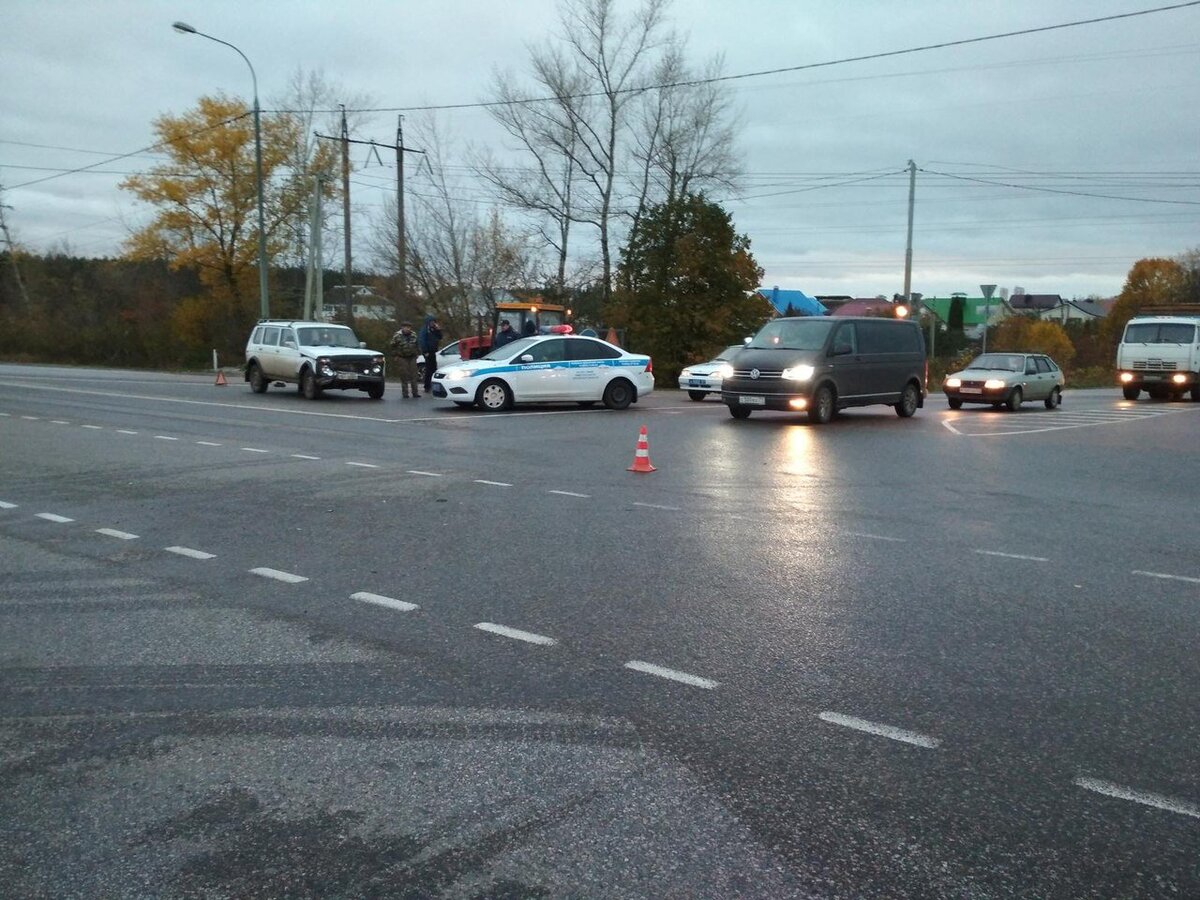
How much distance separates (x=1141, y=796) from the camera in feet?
12.7

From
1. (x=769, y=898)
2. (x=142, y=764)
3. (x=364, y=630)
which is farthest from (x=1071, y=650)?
(x=142, y=764)

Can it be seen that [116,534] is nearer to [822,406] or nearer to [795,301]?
[822,406]

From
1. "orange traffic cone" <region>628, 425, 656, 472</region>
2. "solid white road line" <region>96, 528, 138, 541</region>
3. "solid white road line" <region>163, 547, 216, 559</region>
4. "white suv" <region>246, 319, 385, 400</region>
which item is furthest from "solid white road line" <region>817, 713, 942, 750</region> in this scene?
"white suv" <region>246, 319, 385, 400</region>

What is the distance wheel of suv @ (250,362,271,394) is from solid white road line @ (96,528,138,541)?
62.7ft

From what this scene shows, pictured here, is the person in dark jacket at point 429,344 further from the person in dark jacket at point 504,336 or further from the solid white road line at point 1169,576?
the solid white road line at point 1169,576

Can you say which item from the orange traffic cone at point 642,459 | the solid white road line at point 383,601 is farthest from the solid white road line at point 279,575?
the orange traffic cone at point 642,459

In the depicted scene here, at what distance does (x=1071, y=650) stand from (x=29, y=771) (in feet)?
15.8

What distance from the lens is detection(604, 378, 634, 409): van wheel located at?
2334 cm

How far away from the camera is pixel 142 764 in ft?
13.5

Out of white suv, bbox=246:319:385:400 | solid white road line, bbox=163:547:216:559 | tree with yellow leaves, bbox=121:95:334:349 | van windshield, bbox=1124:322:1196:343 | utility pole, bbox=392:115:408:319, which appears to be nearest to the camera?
solid white road line, bbox=163:547:216:559

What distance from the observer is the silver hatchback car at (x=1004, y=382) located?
1021 inches

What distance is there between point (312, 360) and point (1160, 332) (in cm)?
2351

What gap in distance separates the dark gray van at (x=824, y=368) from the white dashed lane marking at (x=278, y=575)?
45.3 feet

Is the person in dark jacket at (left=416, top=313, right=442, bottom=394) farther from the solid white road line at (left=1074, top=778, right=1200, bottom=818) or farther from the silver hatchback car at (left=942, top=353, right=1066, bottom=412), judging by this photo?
the solid white road line at (left=1074, top=778, right=1200, bottom=818)
